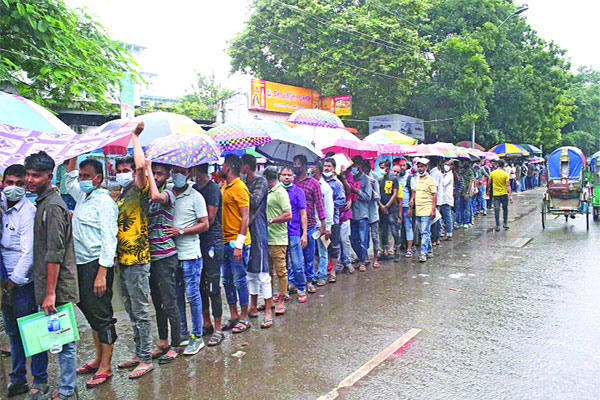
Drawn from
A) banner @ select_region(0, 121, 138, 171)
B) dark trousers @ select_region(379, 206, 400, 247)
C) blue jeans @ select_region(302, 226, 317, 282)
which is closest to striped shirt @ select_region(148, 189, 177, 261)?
banner @ select_region(0, 121, 138, 171)

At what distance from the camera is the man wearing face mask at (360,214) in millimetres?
8289

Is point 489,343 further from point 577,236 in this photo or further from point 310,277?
point 577,236

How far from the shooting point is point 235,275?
543 centimetres

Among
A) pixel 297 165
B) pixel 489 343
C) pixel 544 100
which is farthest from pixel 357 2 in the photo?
pixel 489 343

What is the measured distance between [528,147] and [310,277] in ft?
93.4

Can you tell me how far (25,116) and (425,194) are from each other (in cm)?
648

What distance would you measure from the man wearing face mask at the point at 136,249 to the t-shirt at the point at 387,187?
5542 millimetres

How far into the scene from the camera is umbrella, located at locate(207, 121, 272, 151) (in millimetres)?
5980

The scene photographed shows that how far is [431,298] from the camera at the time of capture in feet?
21.7

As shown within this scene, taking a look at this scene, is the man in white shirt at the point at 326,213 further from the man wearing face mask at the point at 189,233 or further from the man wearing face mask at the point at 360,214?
the man wearing face mask at the point at 189,233

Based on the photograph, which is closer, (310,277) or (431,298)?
(431,298)

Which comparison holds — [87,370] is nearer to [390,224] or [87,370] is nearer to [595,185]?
[390,224]

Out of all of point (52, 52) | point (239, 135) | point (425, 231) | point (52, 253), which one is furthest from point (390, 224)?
point (52, 253)

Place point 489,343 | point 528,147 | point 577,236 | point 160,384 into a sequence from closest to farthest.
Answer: point 160,384 < point 489,343 < point 577,236 < point 528,147
